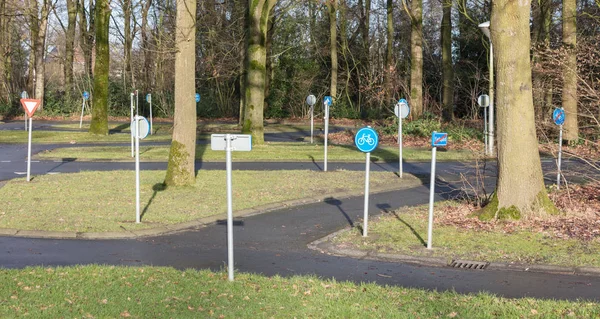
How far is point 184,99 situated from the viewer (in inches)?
694

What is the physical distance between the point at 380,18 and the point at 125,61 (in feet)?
69.0

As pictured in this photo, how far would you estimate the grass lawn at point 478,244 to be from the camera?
1036cm

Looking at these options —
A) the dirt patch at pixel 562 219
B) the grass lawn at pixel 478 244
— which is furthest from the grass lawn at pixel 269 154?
the grass lawn at pixel 478 244

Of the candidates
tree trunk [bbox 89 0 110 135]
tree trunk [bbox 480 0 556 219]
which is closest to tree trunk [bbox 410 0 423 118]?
tree trunk [bbox 89 0 110 135]

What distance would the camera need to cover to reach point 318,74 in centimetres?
5947

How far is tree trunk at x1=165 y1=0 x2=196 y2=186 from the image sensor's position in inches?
691

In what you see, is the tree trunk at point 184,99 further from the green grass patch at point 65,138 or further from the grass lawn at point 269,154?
the green grass patch at point 65,138

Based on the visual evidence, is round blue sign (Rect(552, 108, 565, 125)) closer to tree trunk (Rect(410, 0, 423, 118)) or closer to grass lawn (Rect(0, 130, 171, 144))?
tree trunk (Rect(410, 0, 423, 118))

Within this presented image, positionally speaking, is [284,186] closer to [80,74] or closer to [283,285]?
[283,285]

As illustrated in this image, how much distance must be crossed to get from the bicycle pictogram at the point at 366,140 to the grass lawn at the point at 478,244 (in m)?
1.56

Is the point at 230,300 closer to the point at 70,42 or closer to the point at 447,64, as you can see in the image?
the point at 447,64

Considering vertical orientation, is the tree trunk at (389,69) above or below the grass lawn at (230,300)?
above

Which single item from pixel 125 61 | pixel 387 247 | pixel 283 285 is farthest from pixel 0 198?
pixel 125 61

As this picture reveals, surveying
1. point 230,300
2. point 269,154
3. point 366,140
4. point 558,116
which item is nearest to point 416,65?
point 269,154
